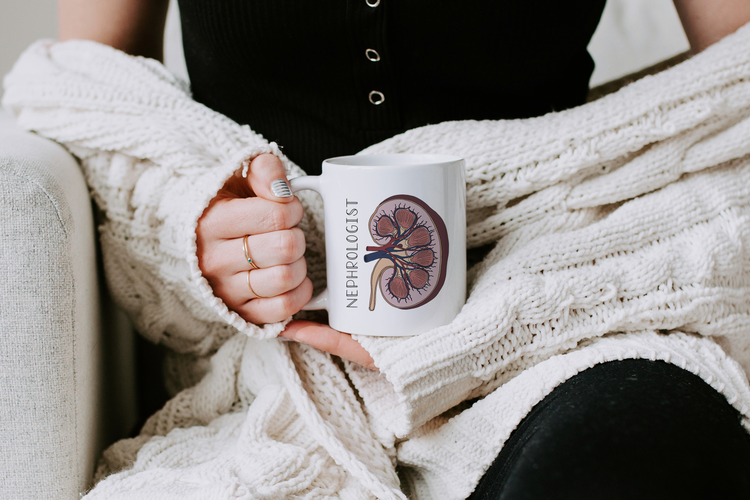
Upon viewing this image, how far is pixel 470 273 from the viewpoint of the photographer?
2.12 feet

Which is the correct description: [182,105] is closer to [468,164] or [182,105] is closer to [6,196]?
[6,196]

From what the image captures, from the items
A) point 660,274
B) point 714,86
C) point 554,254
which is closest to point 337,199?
point 554,254

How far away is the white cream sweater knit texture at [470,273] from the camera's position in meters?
0.53

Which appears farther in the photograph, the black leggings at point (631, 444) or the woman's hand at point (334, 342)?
the woman's hand at point (334, 342)

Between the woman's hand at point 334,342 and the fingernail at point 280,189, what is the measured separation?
0.15 meters

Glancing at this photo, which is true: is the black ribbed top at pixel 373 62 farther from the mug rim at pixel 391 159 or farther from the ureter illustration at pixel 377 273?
the ureter illustration at pixel 377 273

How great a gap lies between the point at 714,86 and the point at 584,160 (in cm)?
18

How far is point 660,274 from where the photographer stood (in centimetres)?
55

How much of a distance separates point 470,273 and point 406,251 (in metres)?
Result: 0.18

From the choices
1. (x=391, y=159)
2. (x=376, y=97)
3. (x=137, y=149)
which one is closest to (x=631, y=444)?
(x=391, y=159)

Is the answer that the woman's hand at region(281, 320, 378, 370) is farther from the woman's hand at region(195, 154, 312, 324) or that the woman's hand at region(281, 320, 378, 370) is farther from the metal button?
the metal button

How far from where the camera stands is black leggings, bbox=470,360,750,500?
38cm

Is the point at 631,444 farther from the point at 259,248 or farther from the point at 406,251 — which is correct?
the point at 259,248

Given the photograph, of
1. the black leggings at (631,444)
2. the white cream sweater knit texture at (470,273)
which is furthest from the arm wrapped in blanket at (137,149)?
the black leggings at (631,444)
